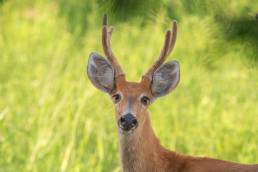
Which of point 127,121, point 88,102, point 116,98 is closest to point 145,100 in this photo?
point 116,98

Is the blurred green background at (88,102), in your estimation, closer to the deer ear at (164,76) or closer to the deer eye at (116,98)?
the deer ear at (164,76)

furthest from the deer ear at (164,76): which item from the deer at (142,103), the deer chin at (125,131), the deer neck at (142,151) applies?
the deer chin at (125,131)

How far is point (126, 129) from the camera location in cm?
549

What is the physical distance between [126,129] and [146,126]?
0.30 m

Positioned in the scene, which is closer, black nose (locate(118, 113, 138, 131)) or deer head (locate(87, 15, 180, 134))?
black nose (locate(118, 113, 138, 131))

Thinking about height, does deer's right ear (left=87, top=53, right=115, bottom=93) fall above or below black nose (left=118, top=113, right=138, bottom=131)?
above

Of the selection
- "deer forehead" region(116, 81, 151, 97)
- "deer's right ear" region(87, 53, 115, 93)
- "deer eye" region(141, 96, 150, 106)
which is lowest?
"deer eye" region(141, 96, 150, 106)

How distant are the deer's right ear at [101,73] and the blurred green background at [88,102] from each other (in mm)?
673

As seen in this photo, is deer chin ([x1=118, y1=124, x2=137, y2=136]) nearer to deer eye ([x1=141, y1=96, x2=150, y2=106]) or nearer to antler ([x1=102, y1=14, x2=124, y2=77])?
deer eye ([x1=141, y1=96, x2=150, y2=106])

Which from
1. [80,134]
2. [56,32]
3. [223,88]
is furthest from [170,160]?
[56,32]

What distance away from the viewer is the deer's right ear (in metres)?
5.79

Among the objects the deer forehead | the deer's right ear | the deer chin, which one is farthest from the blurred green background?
the deer chin

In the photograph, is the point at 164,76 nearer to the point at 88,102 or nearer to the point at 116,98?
the point at 116,98

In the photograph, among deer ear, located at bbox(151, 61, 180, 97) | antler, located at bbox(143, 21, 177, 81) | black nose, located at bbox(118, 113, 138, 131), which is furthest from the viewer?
deer ear, located at bbox(151, 61, 180, 97)
